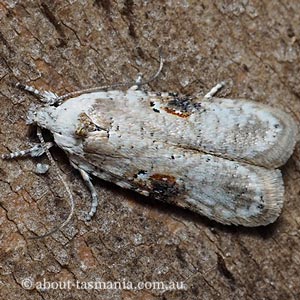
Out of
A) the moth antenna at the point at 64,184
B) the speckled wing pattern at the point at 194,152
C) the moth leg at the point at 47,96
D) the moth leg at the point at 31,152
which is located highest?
the moth leg at the point at 47,96

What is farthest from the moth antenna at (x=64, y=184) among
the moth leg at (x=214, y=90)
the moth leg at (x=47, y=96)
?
the moth leg at (x=214, y=90)

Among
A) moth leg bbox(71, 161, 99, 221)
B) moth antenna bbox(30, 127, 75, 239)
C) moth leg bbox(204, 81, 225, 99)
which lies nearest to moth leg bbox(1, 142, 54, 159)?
moth antenna bbox(30, 127, 75, 239)

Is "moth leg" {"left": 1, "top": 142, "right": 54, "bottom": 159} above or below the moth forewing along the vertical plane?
above

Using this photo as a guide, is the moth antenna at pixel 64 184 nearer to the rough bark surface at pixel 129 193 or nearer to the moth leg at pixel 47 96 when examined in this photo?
the rough bark surface at pixel 129 193

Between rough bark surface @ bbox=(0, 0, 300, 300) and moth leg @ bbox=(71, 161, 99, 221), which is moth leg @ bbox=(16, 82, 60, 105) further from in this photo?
moth leg @ bbox=(71, 161, 99, 221)

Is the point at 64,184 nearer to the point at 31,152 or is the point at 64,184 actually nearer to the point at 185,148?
the point at 31,152

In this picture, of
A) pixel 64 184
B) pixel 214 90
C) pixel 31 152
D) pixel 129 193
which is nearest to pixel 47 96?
pixel 31 152
